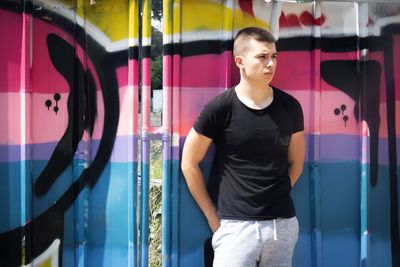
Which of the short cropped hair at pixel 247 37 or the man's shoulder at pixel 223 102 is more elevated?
the short cropped hair at pixel 247 37

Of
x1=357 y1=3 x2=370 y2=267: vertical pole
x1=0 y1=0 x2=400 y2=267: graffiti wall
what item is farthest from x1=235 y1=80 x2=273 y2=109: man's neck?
x1=357 y1=3 x2=370 y2=267: vertical pole

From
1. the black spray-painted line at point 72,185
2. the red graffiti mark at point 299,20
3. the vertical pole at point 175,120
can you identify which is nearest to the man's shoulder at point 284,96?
the red graffiti mark at point 299,20

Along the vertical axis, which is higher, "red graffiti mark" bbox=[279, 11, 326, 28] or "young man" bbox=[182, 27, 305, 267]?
"red graffiti mark" bbox=[279, 11, 326, 28]

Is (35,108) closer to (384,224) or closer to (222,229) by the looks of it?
(222,229)

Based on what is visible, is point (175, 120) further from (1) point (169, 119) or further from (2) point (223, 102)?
(2) point (223, 102)

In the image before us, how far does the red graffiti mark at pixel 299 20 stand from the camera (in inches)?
118

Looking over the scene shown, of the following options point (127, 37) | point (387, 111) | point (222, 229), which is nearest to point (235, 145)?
point (222, 229)

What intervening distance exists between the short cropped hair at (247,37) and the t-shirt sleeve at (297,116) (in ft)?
1.29

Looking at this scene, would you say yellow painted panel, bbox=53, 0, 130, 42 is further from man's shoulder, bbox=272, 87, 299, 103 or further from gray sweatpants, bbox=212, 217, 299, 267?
gray sweatpants, bbox=212, 217, 299, 267

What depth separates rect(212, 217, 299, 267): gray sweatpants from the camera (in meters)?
2.54

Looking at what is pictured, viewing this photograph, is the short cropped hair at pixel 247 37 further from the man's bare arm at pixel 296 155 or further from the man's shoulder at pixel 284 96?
the man's bare arm at pixel 296 155

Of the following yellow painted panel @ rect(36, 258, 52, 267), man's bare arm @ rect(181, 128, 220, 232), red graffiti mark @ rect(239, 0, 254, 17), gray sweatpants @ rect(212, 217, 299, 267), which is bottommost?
yellow painted panel @ rect(36, 258, 52, 267)

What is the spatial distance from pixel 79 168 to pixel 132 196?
35 cm

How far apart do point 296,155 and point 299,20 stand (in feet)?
2.74
